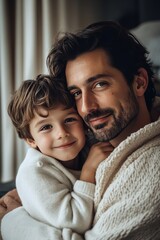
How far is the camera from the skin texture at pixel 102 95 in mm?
1030

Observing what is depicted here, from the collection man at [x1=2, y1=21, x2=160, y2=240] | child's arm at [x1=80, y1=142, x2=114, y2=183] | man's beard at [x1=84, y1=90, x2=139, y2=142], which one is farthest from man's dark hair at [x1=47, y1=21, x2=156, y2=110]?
child's arm at [x1=80, y1=142, x2=114, y2=183]

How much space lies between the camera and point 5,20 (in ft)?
8.28

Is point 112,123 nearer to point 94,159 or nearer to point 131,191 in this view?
point 94,159

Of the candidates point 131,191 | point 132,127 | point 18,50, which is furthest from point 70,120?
point 18,50

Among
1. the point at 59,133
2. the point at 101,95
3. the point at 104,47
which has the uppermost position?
the point at 104,47

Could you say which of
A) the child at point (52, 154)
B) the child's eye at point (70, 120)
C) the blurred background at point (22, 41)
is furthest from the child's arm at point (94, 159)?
the blurred background at point (22, 41)

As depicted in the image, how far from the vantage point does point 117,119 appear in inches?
40.9

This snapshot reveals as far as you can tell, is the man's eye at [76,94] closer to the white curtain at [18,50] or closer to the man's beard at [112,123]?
the man's beard at [112,123]

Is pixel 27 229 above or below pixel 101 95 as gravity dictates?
below

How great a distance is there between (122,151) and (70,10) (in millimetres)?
2135

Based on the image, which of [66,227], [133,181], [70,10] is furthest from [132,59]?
[70,10]

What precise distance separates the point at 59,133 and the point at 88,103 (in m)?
0.13

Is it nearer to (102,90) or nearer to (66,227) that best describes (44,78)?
(102,90)

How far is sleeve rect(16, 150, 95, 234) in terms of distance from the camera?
925mm
